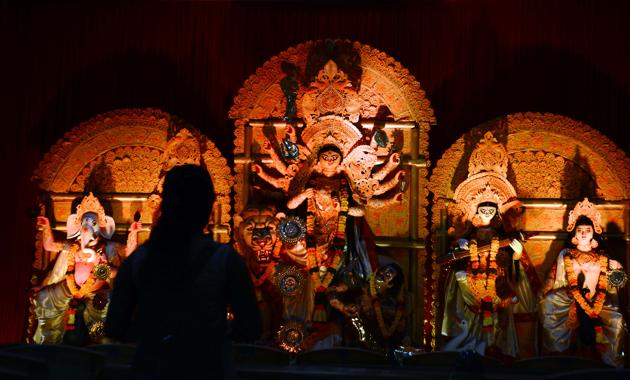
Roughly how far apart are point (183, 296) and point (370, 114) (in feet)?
17.8

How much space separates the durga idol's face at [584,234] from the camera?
692cm

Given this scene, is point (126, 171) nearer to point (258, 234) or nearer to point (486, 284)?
point (258, 234)

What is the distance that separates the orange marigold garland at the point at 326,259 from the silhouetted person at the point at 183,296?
15.4 feet

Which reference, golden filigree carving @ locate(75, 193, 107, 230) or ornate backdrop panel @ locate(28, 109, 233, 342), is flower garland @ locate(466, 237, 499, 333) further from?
golden filigree carving @ locate(75, 193, 107, 230)

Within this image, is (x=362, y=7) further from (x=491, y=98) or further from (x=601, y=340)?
(x=601, y=340)

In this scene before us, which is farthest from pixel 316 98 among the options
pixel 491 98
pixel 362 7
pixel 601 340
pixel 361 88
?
pixel 601 340

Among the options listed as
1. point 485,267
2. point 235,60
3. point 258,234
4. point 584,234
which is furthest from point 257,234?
point 584,234

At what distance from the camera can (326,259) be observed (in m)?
7.00

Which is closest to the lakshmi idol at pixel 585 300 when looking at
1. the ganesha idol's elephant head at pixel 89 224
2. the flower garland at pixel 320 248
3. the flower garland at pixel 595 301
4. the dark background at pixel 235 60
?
the flower garland at pixel 595 301

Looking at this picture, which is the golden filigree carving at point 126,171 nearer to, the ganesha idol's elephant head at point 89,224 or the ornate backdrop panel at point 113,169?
the ornate backdrop panel at point 113,169

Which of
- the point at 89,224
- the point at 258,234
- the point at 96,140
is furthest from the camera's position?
the point at 96,140

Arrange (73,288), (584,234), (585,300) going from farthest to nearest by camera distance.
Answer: (73,288) → (584,234) → (585,300)

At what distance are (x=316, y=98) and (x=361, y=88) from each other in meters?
0.42

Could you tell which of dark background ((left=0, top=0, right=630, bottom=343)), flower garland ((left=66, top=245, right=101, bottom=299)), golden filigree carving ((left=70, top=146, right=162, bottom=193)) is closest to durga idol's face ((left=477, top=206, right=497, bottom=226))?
dark background ((left=0, top=0, right=630, bottom=343))
